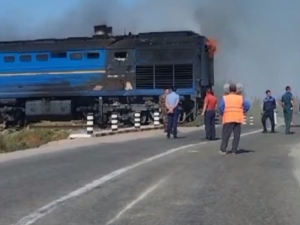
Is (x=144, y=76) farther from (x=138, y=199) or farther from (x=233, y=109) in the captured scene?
(x=138, y=199)

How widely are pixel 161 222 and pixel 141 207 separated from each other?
1.10 m

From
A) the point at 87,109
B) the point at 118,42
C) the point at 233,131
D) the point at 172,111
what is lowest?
the point at 233,131

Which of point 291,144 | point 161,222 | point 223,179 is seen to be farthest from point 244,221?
point 291,144

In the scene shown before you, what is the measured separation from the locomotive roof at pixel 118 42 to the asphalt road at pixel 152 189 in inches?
706

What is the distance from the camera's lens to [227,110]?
17672 mm

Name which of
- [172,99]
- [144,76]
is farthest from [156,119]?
[172,99]

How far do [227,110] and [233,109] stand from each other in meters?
0.15

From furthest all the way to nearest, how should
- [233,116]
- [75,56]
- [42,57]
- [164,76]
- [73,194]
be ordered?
1. [42,57]
2. [75,56]
3. [164,76]
4. [233,116]
5. [73,194]

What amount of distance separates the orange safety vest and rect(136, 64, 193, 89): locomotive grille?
17.7m

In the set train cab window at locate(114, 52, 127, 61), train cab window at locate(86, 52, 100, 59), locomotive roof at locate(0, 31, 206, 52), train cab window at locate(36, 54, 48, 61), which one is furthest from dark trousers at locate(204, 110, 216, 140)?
train cab window at locate(36, 54, 48, 61)

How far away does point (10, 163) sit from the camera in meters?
16.8

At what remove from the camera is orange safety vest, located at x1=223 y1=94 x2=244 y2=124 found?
17625 mm

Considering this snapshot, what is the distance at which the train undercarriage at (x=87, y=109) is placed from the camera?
35781 mm

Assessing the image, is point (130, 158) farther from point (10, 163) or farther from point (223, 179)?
point (223, 179)
